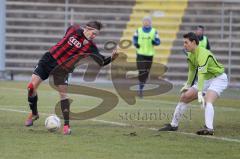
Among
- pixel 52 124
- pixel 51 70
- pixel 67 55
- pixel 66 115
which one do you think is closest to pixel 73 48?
pixel 67 55

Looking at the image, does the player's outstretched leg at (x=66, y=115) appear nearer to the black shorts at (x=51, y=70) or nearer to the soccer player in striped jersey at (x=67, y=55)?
the soccer player in striped jersey at (x=67, y=55)

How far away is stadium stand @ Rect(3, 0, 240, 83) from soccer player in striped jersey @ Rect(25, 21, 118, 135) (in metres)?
16.1

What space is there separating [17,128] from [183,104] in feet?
9.31

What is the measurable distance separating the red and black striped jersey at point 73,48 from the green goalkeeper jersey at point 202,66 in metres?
1.42

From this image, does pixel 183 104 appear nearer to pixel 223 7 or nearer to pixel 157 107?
pixel 157 107

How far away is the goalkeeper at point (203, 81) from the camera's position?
38.5 ft

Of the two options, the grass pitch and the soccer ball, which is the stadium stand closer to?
the grass pitch

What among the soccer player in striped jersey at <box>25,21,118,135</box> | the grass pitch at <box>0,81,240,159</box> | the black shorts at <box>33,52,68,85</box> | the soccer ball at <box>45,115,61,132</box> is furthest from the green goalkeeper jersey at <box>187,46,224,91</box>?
the soccer ball at <box>45,115,61,132</box>

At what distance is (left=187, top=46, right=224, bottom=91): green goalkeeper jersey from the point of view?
11695 mm

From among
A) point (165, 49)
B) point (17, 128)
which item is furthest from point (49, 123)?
point (165, 49)

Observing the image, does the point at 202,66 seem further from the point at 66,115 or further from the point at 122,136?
the point at 66,115

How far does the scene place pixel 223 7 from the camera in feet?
92.5

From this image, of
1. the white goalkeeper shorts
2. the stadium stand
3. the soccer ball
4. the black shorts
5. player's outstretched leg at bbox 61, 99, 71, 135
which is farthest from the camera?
the stadium stand

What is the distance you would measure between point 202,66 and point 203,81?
0.85ft
